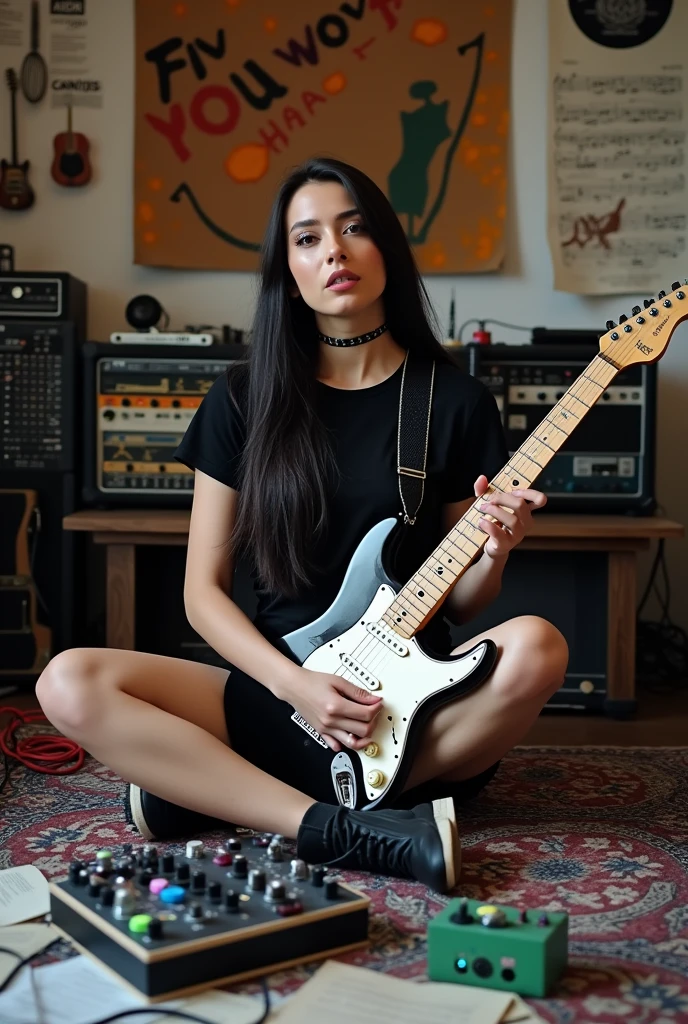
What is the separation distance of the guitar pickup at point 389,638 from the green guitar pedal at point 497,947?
1.43 ft

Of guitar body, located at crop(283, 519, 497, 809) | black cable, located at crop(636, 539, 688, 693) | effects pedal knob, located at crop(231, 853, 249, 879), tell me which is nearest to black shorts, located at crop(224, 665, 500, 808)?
guitar body, located at crop(283, 519, 497, 809)

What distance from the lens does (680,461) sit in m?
3.10

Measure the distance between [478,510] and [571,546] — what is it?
41.4 inches

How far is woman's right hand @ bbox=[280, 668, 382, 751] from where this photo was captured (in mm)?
1487

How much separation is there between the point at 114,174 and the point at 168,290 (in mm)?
347

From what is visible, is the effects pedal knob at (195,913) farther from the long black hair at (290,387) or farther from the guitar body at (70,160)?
the guitar body at (70,160)

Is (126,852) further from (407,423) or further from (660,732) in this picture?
(660,732)

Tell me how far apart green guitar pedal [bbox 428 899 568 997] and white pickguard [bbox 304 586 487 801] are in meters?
0.37

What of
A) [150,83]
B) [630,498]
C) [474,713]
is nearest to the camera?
[474,713]

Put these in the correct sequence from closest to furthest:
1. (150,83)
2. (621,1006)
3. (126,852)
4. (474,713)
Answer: (621,1006)
(126,852)
(474,713)
(150,83)

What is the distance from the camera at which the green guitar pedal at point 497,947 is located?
3.61ft

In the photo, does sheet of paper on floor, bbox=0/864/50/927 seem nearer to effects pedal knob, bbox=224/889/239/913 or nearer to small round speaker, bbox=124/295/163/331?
effects pedal knob, bbox=224/889/239/913

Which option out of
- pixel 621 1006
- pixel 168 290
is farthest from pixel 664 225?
pixel 621 1006

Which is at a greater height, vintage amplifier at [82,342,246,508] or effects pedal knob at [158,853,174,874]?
vintage amplifier at [82,342,246,508]
